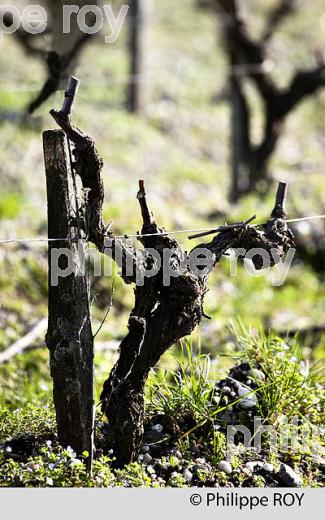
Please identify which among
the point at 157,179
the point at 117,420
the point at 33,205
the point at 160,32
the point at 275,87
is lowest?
the point at 117,420

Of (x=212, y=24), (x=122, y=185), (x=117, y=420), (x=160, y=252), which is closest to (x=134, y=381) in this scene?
(x=117, y=420)

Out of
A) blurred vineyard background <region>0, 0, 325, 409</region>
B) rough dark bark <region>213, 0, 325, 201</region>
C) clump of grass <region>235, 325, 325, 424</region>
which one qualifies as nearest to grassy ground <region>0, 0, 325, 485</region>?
blurred vineyard background <region>0, 0, 325, 409</region>

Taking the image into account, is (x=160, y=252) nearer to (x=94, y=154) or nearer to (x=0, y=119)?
(x=94, y=154)

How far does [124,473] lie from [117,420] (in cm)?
21

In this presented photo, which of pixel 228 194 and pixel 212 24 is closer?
pixel 228 194

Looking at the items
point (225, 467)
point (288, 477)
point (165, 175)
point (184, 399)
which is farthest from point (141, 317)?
point (165, 175)

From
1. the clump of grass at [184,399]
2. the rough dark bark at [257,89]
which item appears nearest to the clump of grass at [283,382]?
the clump of grass at [184,399]

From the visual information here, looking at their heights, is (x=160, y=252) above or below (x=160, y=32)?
below

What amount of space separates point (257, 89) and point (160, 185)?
187 cm

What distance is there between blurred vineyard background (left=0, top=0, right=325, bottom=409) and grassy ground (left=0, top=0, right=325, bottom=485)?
0.02 m

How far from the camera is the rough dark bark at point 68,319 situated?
267cm

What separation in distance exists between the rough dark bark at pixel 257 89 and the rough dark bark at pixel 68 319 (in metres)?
6.86

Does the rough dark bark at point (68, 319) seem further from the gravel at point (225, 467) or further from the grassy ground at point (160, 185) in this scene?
the gravel at point (225, 467)

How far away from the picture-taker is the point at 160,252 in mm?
2822
